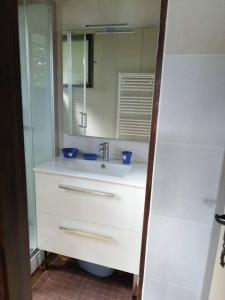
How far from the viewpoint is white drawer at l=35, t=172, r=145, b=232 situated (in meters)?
1.38

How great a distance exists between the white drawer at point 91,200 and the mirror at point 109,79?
57cm

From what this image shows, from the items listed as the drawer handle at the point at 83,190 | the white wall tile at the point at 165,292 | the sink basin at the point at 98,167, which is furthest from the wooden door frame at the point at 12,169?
the sink basin at the point at 98,167

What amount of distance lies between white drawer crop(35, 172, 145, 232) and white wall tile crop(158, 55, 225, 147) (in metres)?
0.59

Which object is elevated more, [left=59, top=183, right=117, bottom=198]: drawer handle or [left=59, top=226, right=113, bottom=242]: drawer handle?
[left=59, top=183, right=117, bottom=198]: drawer handle

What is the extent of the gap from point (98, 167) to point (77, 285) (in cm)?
92

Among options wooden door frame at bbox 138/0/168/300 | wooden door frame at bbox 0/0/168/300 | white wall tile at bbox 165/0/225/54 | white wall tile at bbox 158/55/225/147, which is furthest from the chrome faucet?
wooden door frame at bbox 0/0/168/300

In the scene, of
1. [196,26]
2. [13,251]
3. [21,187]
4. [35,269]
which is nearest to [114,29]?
[196,26]

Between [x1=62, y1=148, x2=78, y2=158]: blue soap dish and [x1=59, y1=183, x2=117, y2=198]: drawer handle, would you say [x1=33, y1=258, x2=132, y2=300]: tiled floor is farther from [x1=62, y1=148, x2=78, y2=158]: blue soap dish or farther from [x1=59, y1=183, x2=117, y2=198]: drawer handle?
[x1=62, y1=148, x2=78, y2=158]: blue soap dish

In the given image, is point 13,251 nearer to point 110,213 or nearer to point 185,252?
point 185,252

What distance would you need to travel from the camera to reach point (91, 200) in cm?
146

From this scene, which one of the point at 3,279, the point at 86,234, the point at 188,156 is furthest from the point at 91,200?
the point at 3,279

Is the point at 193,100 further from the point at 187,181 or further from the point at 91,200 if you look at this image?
the point at 91,200

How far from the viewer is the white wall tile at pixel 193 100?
2.60 ft

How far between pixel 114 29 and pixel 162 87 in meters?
1.11
